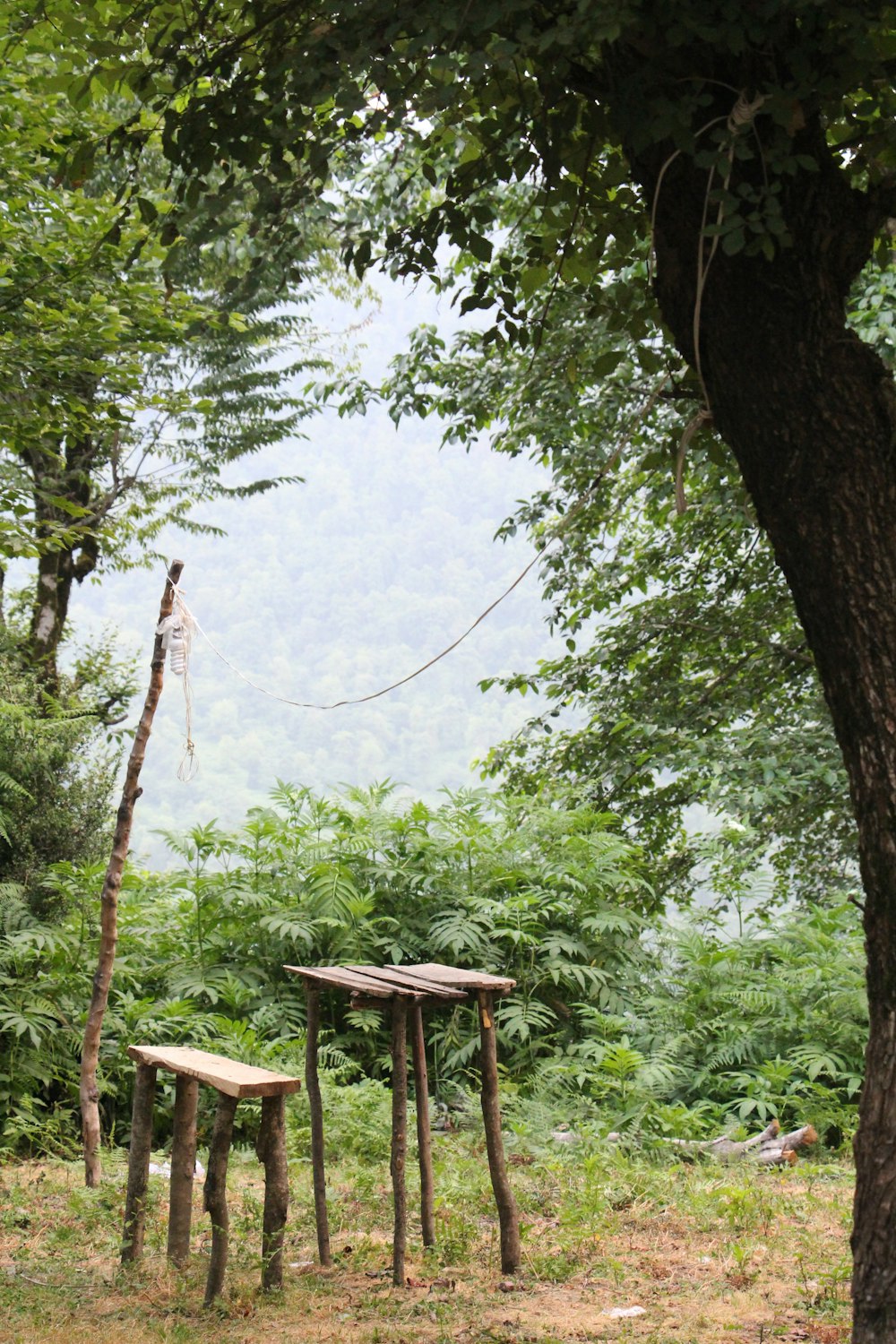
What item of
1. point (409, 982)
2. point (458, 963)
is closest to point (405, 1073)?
point (409, 982)

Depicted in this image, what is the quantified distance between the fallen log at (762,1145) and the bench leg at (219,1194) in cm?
310

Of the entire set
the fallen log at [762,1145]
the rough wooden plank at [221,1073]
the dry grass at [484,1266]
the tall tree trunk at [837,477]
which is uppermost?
the tall tree trunk at [837,477]

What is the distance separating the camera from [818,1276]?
14.2 ft

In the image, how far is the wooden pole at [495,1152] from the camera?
15.1 ft

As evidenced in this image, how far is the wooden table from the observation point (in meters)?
4.55

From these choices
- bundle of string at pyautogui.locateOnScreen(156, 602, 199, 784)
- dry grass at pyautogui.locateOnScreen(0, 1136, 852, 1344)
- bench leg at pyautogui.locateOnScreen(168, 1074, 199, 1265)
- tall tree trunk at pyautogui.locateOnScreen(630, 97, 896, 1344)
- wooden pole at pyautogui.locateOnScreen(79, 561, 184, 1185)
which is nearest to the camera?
tall tree trunk at pyautogui.locateOnScreen(630, 97, 896, 1344)

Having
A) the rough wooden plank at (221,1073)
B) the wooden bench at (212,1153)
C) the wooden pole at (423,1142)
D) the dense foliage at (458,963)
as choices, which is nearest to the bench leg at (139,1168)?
the wooden bench at (212,1153)

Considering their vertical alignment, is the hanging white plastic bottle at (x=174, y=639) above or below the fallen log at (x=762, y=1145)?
above

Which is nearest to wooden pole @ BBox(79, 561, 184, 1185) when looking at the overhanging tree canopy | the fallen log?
the fallen log

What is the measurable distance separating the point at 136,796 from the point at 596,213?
13.1ft

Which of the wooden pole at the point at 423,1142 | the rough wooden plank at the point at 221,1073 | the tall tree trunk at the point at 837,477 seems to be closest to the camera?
the tall tree trunk at the point at 837,477

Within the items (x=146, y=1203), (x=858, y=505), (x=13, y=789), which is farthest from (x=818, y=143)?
(x=13, y=789)

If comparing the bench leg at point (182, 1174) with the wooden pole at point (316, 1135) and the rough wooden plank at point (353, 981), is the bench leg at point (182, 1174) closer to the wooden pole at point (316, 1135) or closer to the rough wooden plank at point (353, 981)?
the wooden pole at point (316, 1135)

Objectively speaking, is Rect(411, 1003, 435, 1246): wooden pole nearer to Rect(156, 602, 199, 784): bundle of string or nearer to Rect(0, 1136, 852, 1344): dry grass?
Rect(0, 1136, 852, 1344): dry grass
